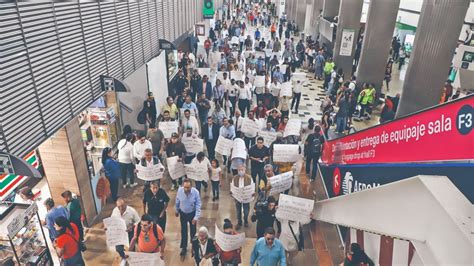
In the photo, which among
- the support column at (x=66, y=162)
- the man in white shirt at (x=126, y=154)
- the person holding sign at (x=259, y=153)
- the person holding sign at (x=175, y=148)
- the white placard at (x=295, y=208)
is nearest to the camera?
the white placard at (x=295, y=208)

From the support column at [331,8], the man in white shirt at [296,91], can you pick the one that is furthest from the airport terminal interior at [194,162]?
the support column at [331,8]

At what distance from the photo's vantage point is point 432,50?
34.6ft

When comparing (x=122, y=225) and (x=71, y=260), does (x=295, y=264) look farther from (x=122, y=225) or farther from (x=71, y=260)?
(x=71, y=260)

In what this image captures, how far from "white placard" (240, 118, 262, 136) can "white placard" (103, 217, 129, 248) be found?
4.76m

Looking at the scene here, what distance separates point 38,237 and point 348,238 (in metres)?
5.76

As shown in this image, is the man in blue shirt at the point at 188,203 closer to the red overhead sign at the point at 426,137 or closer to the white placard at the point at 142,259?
the white placard at the point at 142,259

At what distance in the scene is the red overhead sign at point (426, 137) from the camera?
3322 millimetres

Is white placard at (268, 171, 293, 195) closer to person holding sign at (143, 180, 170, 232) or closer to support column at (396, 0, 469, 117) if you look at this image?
person holding sign at (143, 180, 170, 232)

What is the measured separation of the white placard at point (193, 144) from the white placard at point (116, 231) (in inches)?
132

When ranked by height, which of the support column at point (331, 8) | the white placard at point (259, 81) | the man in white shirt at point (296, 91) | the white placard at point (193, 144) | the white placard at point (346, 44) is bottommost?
the man in white shirt at point (296, 91)

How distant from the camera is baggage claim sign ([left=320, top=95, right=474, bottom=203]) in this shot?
328 cm

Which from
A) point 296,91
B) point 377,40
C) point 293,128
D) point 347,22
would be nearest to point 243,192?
point 293,128

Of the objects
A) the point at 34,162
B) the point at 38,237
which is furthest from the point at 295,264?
the point at 34,162

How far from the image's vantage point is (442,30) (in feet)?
33.6
